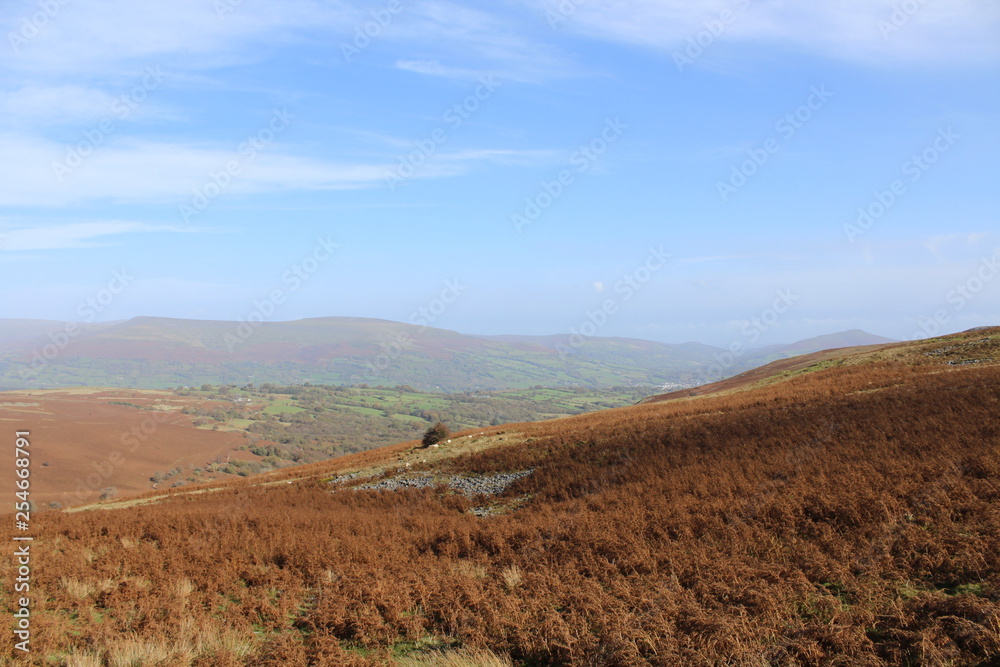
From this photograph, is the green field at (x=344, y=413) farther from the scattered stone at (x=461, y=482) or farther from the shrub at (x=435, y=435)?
the scattered stone at (x=461, y=482)

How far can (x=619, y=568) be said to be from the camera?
29.4 feet

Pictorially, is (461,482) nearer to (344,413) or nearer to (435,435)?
(435,435)

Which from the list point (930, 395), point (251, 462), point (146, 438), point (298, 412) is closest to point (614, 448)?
point (930, 395)

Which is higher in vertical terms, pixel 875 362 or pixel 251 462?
pixel 875 362

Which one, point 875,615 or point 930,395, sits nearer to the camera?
point 875,615

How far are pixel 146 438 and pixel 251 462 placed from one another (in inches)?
699

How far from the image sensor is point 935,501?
8812 mm

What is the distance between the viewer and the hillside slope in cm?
627

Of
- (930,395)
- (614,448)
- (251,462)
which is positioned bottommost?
(251,462)

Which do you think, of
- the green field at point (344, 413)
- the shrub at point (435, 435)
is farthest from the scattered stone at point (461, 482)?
the green field at point (344, 413)

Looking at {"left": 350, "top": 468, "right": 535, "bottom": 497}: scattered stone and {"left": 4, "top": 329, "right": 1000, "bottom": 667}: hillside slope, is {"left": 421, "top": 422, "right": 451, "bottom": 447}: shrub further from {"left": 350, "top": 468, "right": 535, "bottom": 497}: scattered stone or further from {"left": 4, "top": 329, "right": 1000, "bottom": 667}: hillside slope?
{"left": 4, "top": 329, "right": 1000, "bottom": 667}: hillside slope

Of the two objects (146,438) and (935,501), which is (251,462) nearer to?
(146,438)

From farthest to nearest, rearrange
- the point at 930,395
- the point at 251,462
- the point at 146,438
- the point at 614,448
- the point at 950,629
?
the point at 146,438 < the point at 251,462 < the point at 614,448 < the point at 930,395 < the point at 950,629

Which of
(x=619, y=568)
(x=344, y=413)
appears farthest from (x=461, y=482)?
(x=344, y=413)
